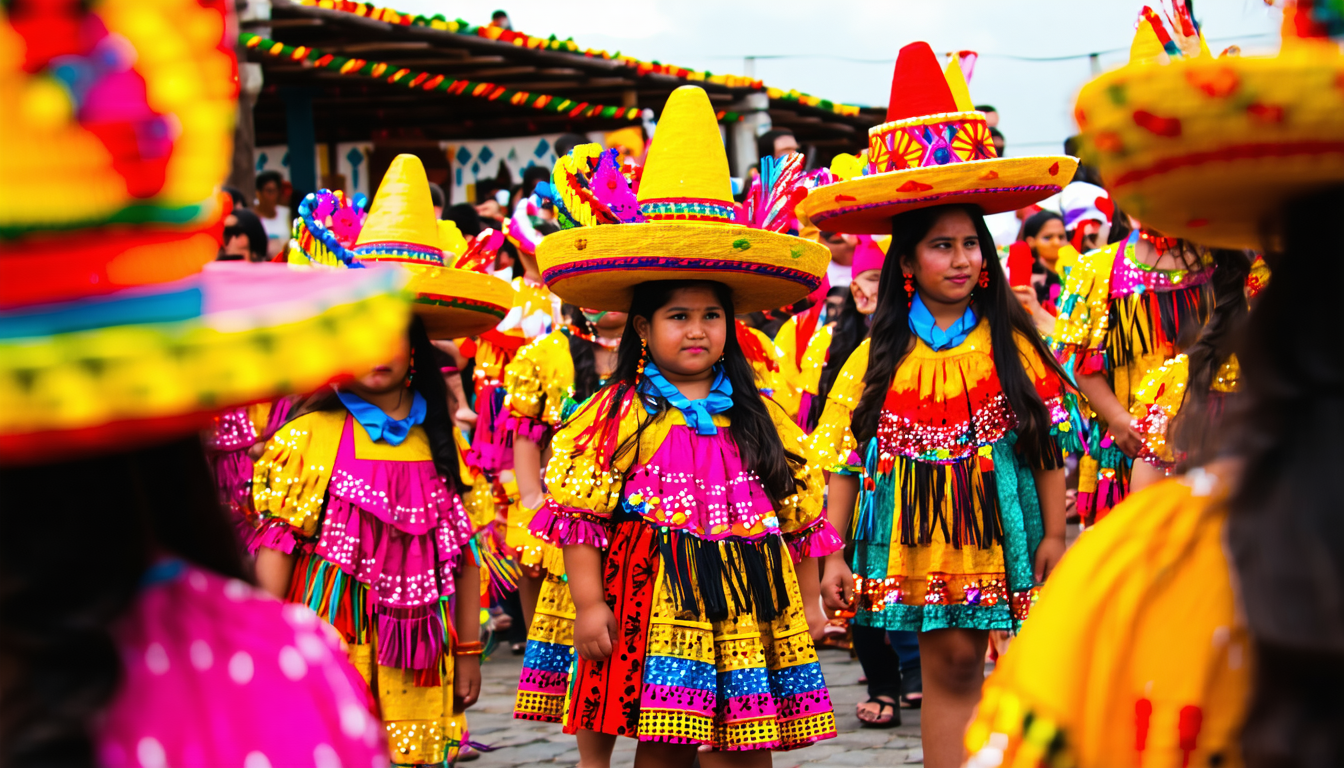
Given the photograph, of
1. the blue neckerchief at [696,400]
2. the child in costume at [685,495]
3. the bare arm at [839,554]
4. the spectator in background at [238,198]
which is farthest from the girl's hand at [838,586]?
the spectator in background at [238,198]

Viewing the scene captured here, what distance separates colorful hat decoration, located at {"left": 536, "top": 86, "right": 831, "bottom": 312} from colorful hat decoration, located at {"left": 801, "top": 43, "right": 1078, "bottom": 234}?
1.39 ft

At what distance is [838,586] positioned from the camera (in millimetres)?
4621

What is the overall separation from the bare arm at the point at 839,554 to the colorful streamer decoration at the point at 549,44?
766 centimetres

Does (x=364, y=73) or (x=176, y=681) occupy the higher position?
(x=364, y=73)

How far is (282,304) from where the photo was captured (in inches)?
49.9

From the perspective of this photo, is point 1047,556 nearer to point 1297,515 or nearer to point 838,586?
→ point 838,586

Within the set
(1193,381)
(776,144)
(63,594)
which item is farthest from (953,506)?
(776,144)

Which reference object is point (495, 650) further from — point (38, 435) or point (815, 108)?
point (815, 108)

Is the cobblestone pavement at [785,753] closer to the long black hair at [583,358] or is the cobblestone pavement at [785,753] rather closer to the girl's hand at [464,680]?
the girl's hand at [464,680]

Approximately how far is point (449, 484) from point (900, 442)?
63.3 inches

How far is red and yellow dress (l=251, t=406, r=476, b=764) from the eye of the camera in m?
4.37

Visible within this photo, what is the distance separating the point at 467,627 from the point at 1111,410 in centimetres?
267

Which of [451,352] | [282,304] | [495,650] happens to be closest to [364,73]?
[451,352]

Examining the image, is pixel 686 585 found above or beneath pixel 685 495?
beneath
